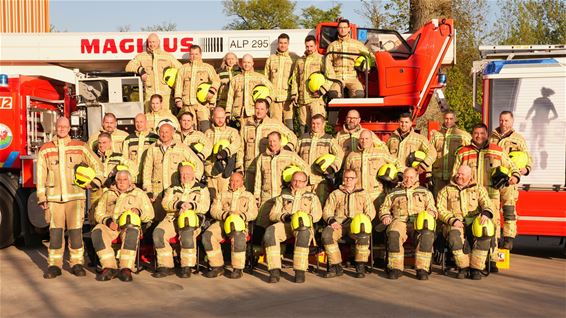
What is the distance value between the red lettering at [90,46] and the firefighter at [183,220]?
143 inches

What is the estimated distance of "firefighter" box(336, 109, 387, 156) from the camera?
1003 cm

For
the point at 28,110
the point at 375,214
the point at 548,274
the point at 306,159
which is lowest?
the point at 548,274

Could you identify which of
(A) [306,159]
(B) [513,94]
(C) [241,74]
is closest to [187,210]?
(A) [306,159]

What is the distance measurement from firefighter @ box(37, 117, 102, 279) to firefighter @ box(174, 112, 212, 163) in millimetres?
1296

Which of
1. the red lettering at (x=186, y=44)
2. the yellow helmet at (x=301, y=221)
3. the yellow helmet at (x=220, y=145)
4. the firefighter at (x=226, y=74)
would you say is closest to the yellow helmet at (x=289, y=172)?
the yellow helmet at (x=301, y=221)

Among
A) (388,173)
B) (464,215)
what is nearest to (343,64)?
(388,173)

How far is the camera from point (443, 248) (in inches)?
364

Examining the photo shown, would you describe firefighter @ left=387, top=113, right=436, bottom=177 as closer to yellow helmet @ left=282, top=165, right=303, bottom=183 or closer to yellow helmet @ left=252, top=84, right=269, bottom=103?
yellow helmet @ left=282, top=165, right=303, bottom=183

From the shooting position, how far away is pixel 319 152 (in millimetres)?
9969

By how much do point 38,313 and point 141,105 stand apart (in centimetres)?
461

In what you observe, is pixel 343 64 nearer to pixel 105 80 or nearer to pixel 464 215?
pixel 464 215

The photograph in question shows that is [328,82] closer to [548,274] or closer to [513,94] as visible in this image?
[513,94]

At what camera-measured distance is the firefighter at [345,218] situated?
9000 mm

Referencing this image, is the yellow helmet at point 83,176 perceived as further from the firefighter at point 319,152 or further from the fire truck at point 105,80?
the firefighter at point 319,152
